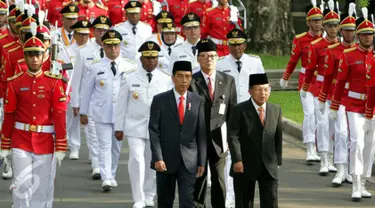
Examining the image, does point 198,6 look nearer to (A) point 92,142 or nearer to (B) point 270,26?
(A) point 92,142

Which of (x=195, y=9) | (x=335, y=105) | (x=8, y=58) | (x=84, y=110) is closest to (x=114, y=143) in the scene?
(x=84, y=110)

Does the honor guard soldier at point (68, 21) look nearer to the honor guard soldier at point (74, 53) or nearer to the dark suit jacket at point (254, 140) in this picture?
the honor guard soldier at point (74, 53)

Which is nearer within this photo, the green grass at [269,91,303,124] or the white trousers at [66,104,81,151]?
the white trousers at [66,104,81,151]

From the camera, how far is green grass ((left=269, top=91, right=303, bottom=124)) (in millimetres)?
25330

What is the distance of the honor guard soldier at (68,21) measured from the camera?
22.8 m

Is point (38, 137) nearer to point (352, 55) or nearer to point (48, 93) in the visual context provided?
point (48, 93)

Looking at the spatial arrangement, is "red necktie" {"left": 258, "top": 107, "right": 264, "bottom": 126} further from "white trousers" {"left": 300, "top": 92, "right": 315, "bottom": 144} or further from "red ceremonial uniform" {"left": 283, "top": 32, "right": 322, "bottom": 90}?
"red ceremonial uniform" {"left": 283, "top": 32, "right": 322, "bottom": 90}

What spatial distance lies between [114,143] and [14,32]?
210cm

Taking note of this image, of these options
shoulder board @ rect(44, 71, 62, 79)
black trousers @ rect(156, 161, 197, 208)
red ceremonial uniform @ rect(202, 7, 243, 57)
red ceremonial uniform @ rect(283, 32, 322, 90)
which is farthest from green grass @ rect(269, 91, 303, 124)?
shoulder board @ rect(44, 71, 62, 79)

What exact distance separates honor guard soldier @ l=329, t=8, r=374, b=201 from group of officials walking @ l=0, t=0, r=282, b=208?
1.46 metres

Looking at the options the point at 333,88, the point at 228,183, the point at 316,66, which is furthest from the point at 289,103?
the point at 228,183

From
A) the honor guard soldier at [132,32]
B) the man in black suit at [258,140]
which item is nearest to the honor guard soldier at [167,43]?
the honor guard soldier at [132,32]

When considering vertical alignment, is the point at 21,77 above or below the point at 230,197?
above

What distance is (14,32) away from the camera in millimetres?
19516
